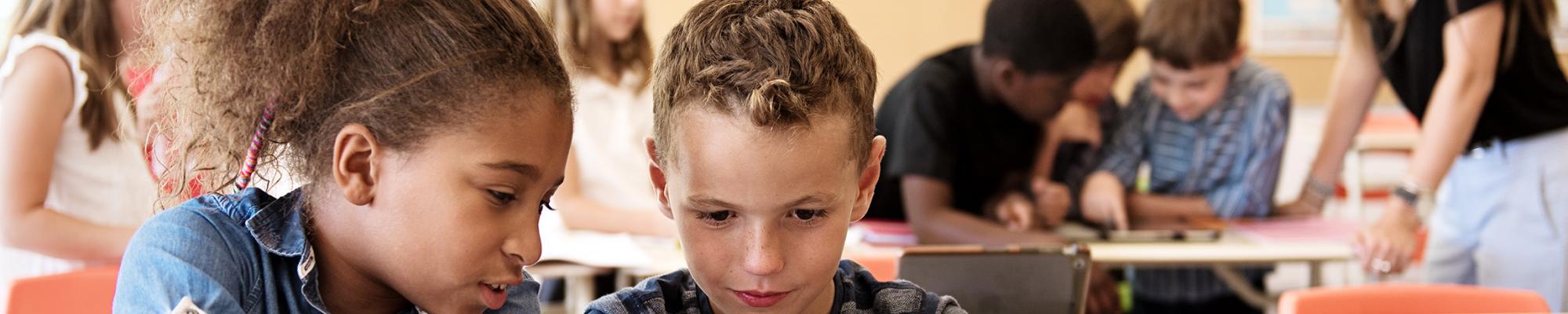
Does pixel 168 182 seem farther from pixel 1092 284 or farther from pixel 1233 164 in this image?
pixel 1233 164

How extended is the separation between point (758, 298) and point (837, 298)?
6.0 inches

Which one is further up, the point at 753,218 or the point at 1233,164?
the point at 753,218

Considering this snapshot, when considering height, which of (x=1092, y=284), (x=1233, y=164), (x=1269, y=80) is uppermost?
(x=1269, y=80)

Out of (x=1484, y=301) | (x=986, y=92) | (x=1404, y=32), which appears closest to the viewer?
(x=1484, y=301)

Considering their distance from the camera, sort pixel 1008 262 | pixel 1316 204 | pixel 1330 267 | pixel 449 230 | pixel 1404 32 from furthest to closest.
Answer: pixel 1330 267
pixel 1316 204
pixel 1404 32
pixel 1008 262
pixel 449 230

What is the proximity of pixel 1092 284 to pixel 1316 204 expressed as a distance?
29.3 inches

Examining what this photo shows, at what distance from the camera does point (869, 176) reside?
117 cm

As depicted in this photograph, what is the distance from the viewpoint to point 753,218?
1.06 m

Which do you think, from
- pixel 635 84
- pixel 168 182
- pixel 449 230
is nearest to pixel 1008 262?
pixel 449 230

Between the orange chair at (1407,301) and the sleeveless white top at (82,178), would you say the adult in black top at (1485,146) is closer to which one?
the orange chair at (1407,301)

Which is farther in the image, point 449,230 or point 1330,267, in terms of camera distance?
point 1330,267

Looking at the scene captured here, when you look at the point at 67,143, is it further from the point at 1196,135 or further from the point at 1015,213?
the point at 1196,135

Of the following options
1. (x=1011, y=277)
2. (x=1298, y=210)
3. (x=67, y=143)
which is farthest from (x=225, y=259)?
(x=1298, y=210)

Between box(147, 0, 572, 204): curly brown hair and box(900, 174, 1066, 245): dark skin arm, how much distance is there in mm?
1727
